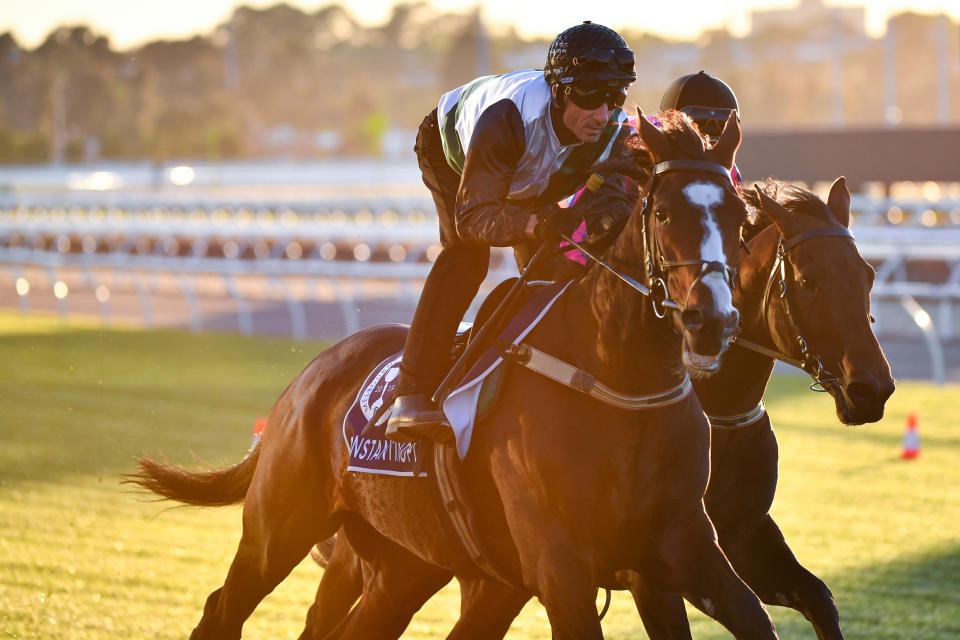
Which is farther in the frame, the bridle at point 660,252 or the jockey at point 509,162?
the jockey at point 509,162

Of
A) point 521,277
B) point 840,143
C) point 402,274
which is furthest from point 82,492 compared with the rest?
point 840,143

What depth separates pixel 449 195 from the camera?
4594 mm

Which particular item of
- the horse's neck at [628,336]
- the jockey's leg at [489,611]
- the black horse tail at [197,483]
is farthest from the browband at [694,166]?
the black horse tail at [197,483]

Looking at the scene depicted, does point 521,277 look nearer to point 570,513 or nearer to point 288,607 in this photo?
point 570,513

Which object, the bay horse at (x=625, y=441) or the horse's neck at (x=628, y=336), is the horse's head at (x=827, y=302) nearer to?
the bay horse at (x=625, y=441)

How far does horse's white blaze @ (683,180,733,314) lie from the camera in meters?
3.33

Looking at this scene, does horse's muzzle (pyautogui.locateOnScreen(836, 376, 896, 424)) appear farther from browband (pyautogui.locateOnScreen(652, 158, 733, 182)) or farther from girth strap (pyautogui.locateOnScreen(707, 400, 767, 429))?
browband (pyautogui.locateOnScreen(652, 158, 733, 182))

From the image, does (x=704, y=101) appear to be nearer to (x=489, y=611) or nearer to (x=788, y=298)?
(x=788, y=298)

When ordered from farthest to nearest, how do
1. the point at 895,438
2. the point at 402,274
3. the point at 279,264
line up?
the point at 279,264 → the point at 402,274 → the point at 895,438

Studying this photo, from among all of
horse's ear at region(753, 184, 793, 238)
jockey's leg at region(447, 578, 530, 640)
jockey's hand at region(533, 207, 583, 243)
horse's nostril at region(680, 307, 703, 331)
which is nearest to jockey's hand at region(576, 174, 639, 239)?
jockey's hand at region(533, 207, 583, 243)

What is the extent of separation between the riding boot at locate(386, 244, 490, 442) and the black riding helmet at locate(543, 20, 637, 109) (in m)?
0.58

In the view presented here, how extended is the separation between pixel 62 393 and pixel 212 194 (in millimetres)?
29198

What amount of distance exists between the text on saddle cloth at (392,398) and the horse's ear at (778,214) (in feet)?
2.37

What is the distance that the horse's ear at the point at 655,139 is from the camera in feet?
11.9
